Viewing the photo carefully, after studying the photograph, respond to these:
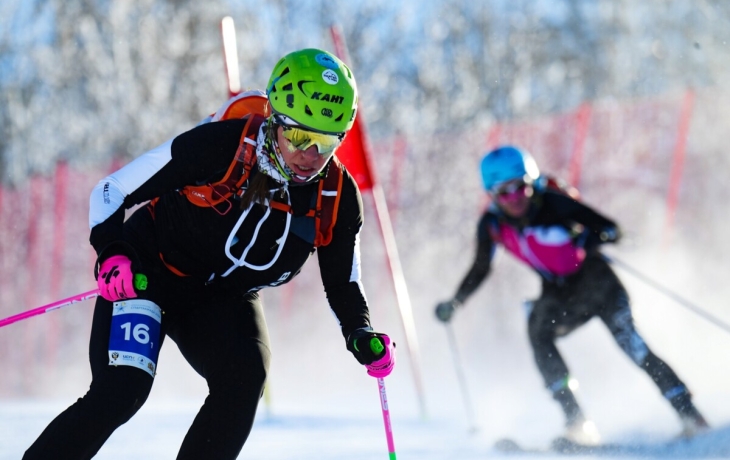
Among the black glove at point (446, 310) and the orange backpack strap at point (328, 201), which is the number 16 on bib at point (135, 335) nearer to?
the orange backpack strap at point (328, 201)

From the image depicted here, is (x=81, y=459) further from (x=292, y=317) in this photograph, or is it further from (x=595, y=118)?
(x=595, y=118)

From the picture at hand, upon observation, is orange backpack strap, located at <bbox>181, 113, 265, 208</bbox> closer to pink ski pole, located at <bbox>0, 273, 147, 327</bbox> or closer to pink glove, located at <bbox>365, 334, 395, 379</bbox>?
pink ski pole, located at <bbox>0, 273, 147, 327</bbox>

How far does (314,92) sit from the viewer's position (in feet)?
10.2

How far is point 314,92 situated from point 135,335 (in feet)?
3.17

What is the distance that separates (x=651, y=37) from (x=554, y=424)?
47.7ft

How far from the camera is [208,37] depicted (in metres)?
14.0

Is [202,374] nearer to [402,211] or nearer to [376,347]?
[376,347]

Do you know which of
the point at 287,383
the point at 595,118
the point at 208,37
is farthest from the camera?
the point at 208,37

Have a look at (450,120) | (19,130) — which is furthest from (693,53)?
(19,130)

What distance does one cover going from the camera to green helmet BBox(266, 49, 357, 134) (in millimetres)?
3082

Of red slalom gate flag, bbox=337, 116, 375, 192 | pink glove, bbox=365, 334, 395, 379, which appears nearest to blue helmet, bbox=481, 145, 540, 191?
red slalom gate flag, bbox=337, 116, 375, 192

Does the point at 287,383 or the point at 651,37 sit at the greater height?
the point at 651,37

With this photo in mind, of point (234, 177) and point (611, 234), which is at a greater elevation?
point (611, 234)

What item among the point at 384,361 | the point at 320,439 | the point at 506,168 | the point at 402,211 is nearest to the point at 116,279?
the point at 384,361
